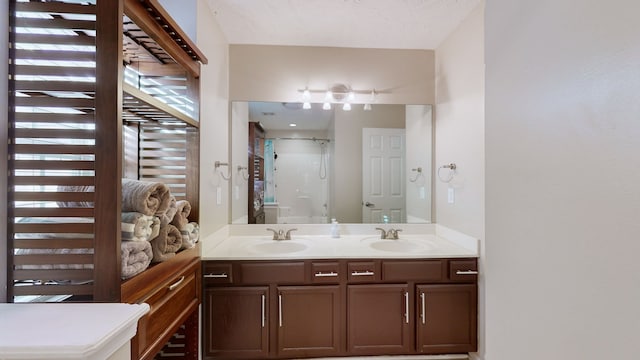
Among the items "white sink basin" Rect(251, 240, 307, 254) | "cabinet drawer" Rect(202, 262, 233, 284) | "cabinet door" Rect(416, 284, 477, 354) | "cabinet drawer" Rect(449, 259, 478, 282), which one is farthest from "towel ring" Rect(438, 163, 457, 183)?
"cabinet drawer" Rect(202, 262, 233, 284)

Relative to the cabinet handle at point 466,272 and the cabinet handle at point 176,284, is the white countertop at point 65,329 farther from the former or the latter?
the cabinet handle at point 466,272

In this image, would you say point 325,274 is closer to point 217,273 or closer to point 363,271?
point 363,271

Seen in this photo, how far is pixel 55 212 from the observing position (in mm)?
950

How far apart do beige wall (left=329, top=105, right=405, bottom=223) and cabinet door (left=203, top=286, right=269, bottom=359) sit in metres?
1.02

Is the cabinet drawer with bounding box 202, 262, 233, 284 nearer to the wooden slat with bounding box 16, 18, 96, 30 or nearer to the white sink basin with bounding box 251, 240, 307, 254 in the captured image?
the white sink basin with bounding box 251, 240, 307, 254

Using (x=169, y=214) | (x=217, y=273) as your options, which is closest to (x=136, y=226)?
(x=169, y=214)

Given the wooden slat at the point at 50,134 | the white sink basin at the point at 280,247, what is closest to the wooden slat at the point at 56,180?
the wooden slat at the point at 50,134

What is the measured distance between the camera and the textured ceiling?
1880mm

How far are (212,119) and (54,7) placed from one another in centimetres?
106

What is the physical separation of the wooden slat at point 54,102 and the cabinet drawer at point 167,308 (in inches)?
30.2

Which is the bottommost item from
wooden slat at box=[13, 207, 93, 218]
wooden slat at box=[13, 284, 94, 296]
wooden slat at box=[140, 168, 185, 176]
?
wooden slat at box=[13, 284, 94, 296]

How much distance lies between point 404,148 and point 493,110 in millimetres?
1908

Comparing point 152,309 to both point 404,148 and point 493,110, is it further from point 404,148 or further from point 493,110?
point 404,148

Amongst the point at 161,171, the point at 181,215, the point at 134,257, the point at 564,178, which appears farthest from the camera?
the point at 161,171
